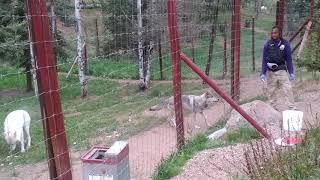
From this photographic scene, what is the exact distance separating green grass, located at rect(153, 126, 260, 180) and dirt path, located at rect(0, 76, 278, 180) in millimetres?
445

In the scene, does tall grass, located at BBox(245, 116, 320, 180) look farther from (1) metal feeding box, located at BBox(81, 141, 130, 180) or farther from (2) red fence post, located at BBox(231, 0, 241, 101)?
(2) red fence post, located at BBox(231, 0, 241, 101)

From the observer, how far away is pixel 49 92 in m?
3.73

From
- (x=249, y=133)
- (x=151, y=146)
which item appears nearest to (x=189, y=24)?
(x=151, y=146)

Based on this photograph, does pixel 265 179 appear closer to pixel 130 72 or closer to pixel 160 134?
pixel 160 134

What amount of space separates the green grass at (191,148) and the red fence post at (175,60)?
0.64 feet

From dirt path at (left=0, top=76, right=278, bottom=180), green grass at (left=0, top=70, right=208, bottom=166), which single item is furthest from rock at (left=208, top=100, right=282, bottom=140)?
green grass at (left=0, top=70, right=208, bottom=166)

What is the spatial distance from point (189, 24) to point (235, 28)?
104 inches

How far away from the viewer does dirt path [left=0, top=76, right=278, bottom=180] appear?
23.6ft

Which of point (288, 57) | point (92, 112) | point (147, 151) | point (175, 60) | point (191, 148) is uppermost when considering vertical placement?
point (175, 60)

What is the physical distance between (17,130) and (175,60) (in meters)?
4.69

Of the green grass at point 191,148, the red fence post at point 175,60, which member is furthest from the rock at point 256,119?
the red fence post at point 175,60

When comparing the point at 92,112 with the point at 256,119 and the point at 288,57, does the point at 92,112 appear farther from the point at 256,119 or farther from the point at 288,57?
the point at 256,119

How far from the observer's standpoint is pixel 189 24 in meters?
11.6

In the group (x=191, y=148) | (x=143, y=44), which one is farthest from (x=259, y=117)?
(x=143, y=44)
